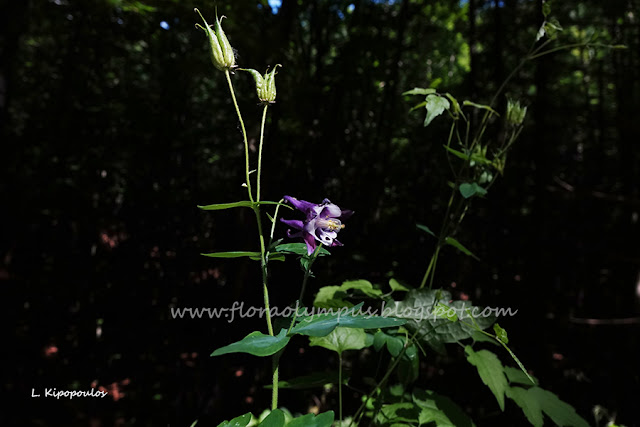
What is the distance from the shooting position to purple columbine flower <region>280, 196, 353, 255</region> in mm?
763

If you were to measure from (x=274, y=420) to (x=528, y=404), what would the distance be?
0.89 m

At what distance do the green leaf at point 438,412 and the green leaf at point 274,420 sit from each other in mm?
563

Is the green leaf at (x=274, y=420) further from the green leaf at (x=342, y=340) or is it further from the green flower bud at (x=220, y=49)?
the green flower bud at (x=220, y=49)

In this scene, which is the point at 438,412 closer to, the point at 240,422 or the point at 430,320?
the point at 430,320

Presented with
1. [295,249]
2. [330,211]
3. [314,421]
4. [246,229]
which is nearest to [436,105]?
[330,211]

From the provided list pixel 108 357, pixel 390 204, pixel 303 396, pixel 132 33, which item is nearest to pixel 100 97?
pixel 132 33

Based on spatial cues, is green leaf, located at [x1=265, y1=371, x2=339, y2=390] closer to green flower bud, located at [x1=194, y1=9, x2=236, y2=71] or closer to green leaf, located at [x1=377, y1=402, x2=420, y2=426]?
green leaf, located at [x1=377, y1=402, x2=420, y2=426]

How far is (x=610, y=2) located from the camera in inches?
130

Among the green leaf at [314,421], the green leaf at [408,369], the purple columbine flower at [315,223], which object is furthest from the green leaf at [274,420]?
the green leaf at [408,369]

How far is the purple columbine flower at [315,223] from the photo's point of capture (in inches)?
30.0

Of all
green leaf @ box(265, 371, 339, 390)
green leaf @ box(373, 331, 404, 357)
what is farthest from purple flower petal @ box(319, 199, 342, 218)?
green leaf @ box(265, 371, 339, 390)

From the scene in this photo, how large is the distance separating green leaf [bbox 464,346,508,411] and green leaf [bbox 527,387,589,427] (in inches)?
4.6

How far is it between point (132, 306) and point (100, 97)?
3.14 metres

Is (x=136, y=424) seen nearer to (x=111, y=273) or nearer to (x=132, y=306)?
(x=132, y=306)
